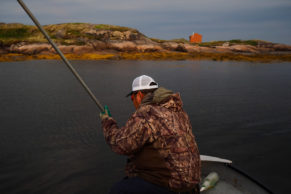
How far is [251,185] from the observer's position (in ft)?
15.0

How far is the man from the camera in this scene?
103 inches

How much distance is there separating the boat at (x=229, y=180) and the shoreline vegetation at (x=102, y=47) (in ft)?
167

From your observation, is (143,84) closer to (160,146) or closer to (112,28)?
(160,146)

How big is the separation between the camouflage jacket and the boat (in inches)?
72.9

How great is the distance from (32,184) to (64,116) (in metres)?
6.11

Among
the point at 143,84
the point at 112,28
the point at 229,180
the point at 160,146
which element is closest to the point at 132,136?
the point at 160,146

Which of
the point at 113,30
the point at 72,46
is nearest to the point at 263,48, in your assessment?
the point at 113,30

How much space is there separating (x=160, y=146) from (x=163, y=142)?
6cm

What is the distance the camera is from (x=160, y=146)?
2.66 m

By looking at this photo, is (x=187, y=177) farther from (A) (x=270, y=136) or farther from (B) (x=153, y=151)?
(A) (x=270, y=136)

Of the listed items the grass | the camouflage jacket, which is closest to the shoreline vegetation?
the grass

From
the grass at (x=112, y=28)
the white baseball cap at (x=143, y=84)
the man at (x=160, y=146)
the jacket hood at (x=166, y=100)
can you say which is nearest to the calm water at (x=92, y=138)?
the man at (x=160, y=146)

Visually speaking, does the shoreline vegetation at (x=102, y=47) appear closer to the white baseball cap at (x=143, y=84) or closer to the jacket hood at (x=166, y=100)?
the white baseball cap at (x=143, y=84)

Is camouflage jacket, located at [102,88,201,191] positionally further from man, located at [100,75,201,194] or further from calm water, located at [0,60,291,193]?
calm water, located at [0,60,291,193]
